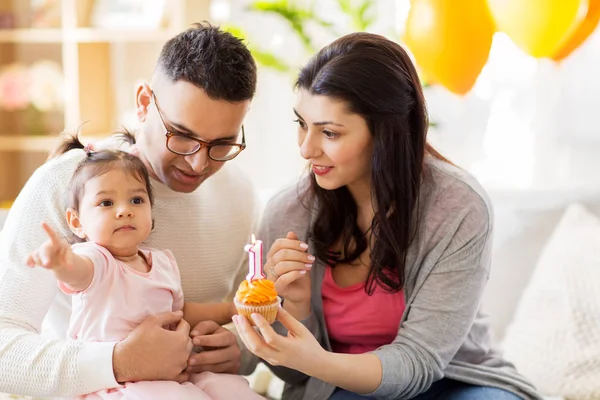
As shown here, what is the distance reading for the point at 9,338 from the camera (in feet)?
5.58

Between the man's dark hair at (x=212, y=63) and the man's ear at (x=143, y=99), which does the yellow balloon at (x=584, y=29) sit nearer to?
the man's dark hair at (x=212, y=63)

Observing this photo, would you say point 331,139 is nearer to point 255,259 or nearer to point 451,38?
point 255,259

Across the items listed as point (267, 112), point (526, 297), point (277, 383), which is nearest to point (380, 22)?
point (267, 112)

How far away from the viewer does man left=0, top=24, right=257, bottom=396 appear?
5.53 ft

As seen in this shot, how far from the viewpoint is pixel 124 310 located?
1721 mm

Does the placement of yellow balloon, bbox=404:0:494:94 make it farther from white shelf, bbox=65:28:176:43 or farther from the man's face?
white shelf, bbox=65:28:176:43

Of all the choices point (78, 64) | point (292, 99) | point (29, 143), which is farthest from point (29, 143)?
point (292, 99)

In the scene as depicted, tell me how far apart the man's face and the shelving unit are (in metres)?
1.89

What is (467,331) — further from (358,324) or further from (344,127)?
(344,127)

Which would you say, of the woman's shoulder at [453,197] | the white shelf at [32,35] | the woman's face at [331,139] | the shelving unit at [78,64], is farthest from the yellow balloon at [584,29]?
the white shelf at [32,35]

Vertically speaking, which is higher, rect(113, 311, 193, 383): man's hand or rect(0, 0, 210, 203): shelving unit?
rect(0, 0, 210, 203): shelving unit

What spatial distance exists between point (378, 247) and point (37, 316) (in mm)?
849

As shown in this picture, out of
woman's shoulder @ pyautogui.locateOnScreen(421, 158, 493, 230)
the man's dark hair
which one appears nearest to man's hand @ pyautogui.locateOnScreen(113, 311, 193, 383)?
the man's dark hair

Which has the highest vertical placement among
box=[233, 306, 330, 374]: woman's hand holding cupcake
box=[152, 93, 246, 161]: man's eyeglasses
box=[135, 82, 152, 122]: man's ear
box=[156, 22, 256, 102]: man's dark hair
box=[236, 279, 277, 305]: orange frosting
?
box=[156, 22, 256, 102]: man's dark hair
